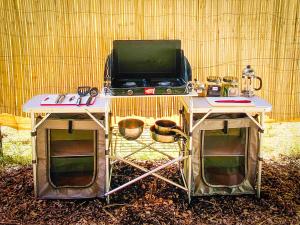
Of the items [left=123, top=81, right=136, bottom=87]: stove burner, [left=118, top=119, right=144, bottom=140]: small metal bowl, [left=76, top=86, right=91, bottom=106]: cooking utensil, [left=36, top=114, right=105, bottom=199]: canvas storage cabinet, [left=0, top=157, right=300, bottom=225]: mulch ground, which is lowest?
[left=0, top=157, right=300, bottom=225]: mulch ground

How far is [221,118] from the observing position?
344 cm

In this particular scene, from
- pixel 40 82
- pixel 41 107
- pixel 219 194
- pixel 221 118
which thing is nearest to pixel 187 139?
pixel 221 118

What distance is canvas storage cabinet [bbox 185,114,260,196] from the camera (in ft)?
11.2

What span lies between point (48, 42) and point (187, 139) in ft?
5.98

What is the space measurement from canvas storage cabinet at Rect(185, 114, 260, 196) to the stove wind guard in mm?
434

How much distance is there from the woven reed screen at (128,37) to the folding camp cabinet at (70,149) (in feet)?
2.39

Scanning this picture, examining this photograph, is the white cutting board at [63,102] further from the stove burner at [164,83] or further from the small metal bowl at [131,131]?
the stove burner at [164,83]

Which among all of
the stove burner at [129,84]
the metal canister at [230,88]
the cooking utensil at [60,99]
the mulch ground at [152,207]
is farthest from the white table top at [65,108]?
the metal canister at [230,88]

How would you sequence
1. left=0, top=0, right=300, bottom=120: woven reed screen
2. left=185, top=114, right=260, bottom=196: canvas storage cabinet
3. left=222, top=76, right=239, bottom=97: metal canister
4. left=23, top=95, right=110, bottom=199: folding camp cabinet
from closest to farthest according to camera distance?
left=23, top=95, right=110, bottom=199: folding camp cabinet → left=185, top=114, right=260, bottom=196: canvas storage cabinet → left=222, top=76, right=239, bottom=97: metal canister → left=0, top=0, right=300, bottom=120: woven reed screen

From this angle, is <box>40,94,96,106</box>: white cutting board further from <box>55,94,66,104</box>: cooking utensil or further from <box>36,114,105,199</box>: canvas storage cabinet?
<box>36,114,105,199</box>: canvas storage cabinet

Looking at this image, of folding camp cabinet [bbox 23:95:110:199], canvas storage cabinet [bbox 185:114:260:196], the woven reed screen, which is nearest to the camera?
folding camp cabinet [bbox 23:95:110:199]

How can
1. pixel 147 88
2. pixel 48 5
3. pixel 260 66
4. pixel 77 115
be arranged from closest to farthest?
1. pixel 147 88
2. pixel 77 115
3. pixel 48 5
4. pixel 260 66

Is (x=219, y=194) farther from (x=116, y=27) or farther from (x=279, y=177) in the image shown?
(x=116, y=27)

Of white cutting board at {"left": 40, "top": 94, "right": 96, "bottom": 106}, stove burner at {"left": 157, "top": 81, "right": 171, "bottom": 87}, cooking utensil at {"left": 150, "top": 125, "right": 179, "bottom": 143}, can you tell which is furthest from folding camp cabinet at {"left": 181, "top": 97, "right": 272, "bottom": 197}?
white cutting board at {"left": 40, "top": 94, "right": 96, "bottom": 106}
